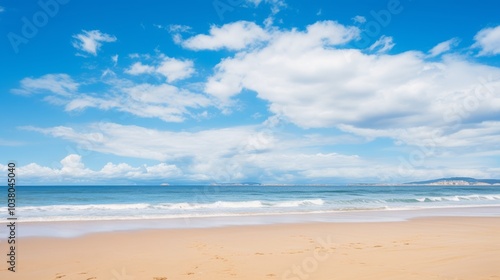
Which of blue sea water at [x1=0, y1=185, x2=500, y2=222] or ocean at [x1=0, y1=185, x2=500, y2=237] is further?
blue sea water at [x1=0, y1=185, x2=500, y2=222]

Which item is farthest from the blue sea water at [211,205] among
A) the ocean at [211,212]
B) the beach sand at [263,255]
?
the beach sand at [263,255]

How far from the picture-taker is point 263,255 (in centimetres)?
895

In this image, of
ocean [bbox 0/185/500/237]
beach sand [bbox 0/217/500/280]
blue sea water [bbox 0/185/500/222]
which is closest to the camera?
beach sand [bbox 0/217/500/280]

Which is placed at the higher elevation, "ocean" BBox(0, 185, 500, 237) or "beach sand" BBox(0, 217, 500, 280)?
"beach sand" BBox(0, 217, 500, 280)

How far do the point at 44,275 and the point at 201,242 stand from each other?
486cm

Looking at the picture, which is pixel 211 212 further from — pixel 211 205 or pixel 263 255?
pixel 263 255

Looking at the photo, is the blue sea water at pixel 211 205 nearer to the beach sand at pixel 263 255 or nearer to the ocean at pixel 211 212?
the ocean at pixel 211 212

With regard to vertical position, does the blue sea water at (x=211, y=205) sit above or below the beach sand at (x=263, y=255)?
below

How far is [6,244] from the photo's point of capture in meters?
10.5

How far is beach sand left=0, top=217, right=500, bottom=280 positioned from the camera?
712 centimetres

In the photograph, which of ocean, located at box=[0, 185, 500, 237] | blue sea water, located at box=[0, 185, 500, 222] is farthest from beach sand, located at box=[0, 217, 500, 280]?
blue sea water, located at box=[0, 185, 500, 222]

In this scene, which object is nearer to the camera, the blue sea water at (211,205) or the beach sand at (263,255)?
the beach sand at (263,255)

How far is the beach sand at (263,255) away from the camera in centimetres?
712

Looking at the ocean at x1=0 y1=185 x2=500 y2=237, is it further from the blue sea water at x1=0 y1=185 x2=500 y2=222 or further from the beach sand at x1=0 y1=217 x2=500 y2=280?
the beach sand at x1=0 y1=217 x2=500 y2=280
